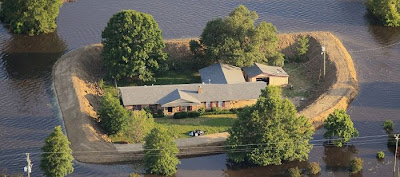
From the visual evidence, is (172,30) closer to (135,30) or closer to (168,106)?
(135,30)

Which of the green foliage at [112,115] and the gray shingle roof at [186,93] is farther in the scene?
the gray shingle roof at [186,93]

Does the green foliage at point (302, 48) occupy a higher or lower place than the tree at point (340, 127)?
higher

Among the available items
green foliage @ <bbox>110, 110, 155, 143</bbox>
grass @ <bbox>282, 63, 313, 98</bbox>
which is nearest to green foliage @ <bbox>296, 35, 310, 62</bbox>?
grass @ <bbox>282, 63, 313, 98</bbox>

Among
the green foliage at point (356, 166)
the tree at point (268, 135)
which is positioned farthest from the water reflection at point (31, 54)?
the green foliage at point (356, 166)

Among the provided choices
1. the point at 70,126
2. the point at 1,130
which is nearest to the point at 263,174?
the point at 70,126

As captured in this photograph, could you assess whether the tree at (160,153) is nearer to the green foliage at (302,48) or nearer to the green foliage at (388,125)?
the green foliage at (388,125)

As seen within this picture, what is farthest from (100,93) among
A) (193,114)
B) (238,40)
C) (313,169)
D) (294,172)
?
(313,169)
